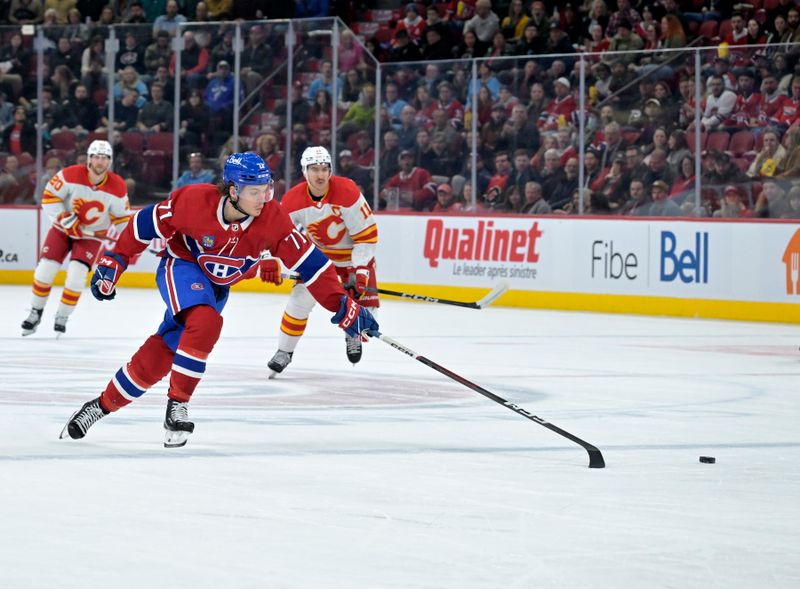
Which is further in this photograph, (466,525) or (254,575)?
(466,525)

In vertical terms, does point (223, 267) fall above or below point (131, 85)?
below

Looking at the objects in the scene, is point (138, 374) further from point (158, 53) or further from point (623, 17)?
point (158, 53)

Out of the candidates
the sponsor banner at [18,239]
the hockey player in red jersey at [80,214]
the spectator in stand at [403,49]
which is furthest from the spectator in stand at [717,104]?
the sponsor banner at [18,239]

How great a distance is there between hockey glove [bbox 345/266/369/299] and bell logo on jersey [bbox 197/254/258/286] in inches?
99.3

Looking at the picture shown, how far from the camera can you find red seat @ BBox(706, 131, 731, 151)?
1091cm

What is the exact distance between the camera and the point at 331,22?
42.8 feet

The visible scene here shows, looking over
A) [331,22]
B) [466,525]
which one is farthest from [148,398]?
[331,22]

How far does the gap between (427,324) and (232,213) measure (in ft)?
18.9

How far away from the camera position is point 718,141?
1094 centimetres

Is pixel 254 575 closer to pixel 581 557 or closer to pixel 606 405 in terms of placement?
pixel 581 557

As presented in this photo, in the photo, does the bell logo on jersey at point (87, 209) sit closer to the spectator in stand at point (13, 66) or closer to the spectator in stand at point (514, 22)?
the spectator in stand at point (13, 66)

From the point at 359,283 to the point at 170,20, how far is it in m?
7.90

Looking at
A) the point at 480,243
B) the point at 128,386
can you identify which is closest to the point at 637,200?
the point at 480,243

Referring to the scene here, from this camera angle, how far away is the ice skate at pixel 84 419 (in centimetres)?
502
